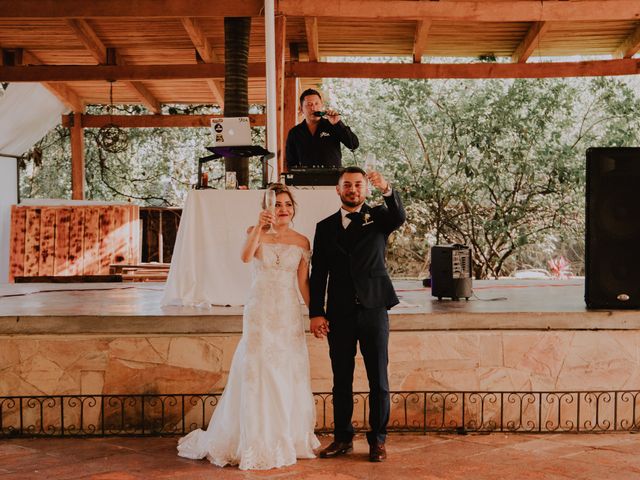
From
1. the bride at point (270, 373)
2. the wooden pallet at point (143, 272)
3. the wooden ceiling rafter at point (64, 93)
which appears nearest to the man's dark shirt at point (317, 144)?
the bride at point (270, 373)

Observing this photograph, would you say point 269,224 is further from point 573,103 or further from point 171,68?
point 573,103

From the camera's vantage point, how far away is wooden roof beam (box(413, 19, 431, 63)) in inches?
325

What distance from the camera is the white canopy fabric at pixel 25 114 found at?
10.4 metres

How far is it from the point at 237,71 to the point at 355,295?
4475mm

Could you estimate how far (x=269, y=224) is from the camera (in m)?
3.60

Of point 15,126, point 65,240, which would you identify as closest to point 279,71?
point 65,240

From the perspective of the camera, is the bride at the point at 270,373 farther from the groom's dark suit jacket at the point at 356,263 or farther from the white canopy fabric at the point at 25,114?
the white canopy fabric at the point at 25,114

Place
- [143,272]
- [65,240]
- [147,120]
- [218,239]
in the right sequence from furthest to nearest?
1. [147,120]
2. [65,240]
3. [143,272]
4. [218,239]

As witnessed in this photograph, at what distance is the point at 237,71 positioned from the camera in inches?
295

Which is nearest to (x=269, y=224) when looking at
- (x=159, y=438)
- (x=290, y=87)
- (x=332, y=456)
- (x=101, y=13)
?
(x=332, y=456)

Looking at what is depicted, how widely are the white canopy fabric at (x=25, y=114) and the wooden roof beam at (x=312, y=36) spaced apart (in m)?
4.22

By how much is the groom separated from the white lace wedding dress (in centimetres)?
13

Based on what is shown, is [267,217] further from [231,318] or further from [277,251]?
[231,318]

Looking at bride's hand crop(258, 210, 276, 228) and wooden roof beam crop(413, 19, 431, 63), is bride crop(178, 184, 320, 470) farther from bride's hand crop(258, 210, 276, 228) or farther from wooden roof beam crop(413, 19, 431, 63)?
wooden roof beam crop(413, 19, 431, 63)
